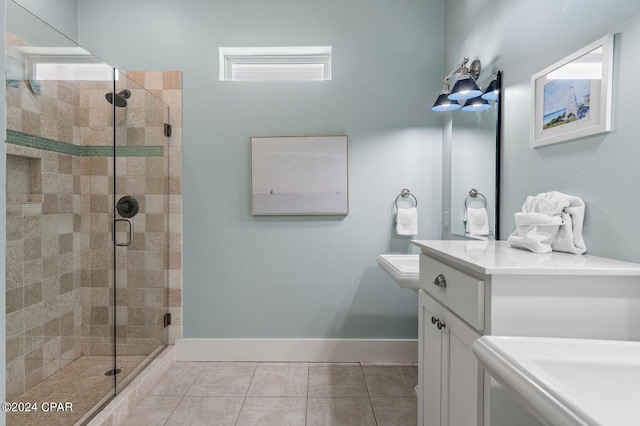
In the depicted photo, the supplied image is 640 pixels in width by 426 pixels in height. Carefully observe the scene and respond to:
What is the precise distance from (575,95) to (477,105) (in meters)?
0.66

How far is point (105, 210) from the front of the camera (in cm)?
193

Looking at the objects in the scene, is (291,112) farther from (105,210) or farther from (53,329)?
(53,329)

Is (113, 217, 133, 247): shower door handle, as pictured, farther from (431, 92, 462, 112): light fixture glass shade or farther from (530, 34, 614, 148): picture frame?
(530, 34, 614, 148): picture frame

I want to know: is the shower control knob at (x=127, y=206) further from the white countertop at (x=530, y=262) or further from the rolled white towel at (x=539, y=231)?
the rolled white towel at (x=539, y=231)

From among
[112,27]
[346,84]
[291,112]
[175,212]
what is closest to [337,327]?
[175,212]

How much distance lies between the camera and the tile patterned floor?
179 cm

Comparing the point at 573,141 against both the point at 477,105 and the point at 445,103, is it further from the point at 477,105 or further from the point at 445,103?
the point at 445,103

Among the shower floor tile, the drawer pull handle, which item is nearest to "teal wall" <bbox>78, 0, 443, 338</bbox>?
the shower floor tile

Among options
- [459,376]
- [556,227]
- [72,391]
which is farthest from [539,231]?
[72,391]

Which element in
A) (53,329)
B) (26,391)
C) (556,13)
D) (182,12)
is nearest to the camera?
(556,13)

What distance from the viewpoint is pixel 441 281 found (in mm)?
1147

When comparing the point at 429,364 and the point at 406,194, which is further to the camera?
the point at 406,194

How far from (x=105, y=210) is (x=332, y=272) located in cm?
153

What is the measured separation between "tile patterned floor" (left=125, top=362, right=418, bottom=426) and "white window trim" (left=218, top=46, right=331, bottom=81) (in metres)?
2.14
